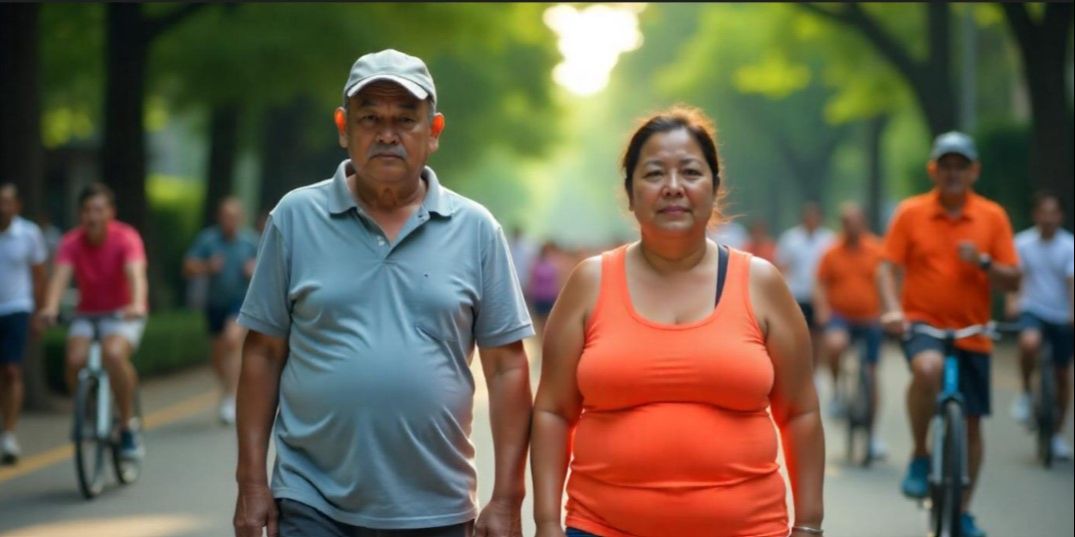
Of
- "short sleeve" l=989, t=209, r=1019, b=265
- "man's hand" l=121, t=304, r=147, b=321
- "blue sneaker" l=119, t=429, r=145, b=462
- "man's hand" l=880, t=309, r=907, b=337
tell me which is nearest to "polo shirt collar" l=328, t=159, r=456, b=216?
"man's hand" l=880, t=309, r=907, b=337

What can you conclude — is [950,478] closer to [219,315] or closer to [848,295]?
[848,295]

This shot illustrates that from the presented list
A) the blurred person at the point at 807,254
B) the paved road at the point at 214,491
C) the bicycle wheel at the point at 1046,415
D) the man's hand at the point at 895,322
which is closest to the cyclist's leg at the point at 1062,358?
the bicycle wheel at the point at 1046,415

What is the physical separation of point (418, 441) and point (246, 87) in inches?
828

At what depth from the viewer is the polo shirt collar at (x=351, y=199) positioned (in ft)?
14.9

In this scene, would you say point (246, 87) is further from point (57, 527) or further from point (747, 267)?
point (747, 267)

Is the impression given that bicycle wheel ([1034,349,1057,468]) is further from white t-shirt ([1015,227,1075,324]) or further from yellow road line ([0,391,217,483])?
yellow road line ([0,391,217,483])

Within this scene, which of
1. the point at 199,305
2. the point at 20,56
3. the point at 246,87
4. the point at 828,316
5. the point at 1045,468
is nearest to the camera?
the point at 1045,468

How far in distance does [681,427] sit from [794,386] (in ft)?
1.08

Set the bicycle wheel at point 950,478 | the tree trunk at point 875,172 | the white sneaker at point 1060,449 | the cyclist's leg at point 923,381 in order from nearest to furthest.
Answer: the bicycle wheel at point 950,478
the cyclist's leg at point 923,381
the white sneaker at point 1060,449
the tree trunk at point 875,172

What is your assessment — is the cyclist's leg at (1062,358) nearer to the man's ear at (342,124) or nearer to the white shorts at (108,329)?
the white shorts at (108,329)

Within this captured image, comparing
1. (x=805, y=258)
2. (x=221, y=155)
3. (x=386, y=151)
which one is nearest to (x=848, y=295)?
(x=805, y=258)

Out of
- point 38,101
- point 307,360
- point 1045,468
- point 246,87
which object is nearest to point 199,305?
point 246,87

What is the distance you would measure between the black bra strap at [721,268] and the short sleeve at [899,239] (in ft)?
16.0

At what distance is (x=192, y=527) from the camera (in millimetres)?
9656
